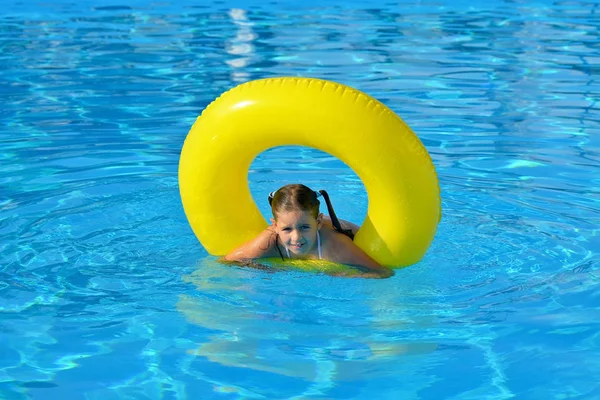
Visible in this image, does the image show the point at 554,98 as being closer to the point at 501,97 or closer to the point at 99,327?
the point at 501,97

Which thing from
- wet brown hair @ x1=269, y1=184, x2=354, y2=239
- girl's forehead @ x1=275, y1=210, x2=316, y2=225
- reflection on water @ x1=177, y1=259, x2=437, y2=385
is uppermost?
wet brown hair @ x1=269, y1=184, x2=354, y2=239

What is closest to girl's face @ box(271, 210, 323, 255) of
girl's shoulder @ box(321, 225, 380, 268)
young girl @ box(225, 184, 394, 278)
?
young girl @ box(225, 184, 394, 278)

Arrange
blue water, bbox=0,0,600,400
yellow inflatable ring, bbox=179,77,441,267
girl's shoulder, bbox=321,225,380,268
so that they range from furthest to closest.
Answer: girl's shoulder, bbox=321,225,380,268 < yellow inflatable ring, bbox=179,77,441,267 < blue water, bbox=0,0,600,400

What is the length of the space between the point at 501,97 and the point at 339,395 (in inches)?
220

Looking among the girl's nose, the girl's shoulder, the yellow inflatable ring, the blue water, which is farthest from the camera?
the girl's shoulder

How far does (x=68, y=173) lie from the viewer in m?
6.74

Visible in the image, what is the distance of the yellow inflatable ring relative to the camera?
461 centimetres

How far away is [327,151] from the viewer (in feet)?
15.7

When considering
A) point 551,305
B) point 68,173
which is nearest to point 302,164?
point 68,173

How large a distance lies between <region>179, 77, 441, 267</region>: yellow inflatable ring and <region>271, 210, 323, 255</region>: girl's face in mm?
316

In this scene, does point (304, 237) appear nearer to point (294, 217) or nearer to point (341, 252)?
point (294, 217)

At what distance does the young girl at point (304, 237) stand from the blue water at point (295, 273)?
4.6 inches

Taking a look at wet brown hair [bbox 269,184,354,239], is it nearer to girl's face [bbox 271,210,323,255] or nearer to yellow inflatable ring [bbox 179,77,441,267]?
girl's face [bbox 271,210,323,255]

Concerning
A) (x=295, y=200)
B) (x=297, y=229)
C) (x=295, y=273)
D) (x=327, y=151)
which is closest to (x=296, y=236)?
(x=297, y=229)
